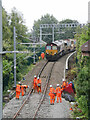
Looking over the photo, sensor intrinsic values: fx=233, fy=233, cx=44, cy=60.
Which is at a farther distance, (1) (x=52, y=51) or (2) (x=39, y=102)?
(1) (x=52, y=51)

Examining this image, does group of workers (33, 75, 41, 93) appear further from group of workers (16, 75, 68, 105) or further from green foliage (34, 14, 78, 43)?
green foliage (34, 14, 78, 43)

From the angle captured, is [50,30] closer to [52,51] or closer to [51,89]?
[52,51]

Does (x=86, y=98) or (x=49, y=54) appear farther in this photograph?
(x=49, y=54)

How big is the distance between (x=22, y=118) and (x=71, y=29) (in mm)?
45495

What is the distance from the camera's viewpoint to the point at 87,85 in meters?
6.91

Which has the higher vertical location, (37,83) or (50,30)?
(50,30)

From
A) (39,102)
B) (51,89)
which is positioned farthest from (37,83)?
(51,89)

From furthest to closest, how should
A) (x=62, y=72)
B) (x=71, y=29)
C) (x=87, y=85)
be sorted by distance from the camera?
→ (x=71, y=29)
(x=62, y=72)
(x=87, y=85)

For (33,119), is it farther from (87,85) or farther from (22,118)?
(87,85)

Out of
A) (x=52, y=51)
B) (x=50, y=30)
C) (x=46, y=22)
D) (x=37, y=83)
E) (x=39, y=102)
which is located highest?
(x=46, y=22)

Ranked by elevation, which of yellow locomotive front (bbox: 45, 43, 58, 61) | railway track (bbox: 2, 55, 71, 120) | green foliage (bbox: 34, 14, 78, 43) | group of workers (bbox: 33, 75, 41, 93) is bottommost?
railway track (bbox: 2, 55, 71, 120)

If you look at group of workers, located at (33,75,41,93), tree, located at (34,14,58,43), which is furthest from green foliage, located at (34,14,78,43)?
group of workers, located at (33,75,41,93)

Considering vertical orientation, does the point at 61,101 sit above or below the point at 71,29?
below

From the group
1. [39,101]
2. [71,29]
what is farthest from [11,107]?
[71,29]
